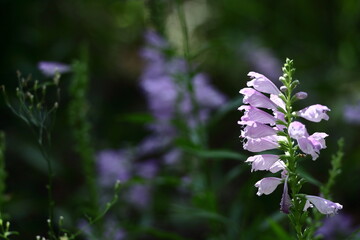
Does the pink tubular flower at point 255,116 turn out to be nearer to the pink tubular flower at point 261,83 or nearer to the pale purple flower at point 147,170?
the pink tubular flower at point 261,83

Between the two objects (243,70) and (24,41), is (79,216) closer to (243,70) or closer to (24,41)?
(24,41)

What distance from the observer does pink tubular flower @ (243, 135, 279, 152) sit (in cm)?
126

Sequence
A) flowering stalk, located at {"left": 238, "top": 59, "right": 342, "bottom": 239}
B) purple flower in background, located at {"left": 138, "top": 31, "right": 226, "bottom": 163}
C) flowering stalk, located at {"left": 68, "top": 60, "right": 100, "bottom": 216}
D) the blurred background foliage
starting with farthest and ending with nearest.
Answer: the blurred background foliage → purple flower in background, located at {"left": 138, "top": 31, "right": 226, "bottom": 163} → flowering stalk, located at {"left": 68, "top": 60, "right": 100, "bottom": 216} → flowering stalk, located at {"left": 238, "top": 59, "right": 342, "bottom": 239}

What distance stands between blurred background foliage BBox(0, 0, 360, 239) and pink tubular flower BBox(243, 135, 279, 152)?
1.26 metres

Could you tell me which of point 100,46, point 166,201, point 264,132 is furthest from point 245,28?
point 264,132

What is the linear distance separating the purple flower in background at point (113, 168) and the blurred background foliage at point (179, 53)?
0.11 m

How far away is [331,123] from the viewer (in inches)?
169

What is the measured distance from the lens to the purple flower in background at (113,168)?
3225 millimetres

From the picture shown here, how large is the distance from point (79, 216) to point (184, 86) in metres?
0.98

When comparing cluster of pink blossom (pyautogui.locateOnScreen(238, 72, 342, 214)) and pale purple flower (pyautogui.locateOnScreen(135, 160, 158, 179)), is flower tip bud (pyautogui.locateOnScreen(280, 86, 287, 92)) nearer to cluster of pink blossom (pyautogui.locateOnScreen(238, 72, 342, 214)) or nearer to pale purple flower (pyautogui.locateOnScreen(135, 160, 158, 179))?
cluster of pink blossom (pyautogui.locateOnScreen(238, 72, 342, 214))

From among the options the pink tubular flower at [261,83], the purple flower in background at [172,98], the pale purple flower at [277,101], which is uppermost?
the purple flower in background at [172,98]

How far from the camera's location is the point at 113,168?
127 inches

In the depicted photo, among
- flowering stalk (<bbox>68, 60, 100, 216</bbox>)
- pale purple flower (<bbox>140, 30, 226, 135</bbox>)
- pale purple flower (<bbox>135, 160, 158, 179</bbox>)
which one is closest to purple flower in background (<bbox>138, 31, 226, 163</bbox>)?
pale purple flower (<bbox>140, 30, 226, 135</bbox>)

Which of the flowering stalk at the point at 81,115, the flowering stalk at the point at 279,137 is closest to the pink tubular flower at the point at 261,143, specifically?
the flowering stalk at the point at 279,137
